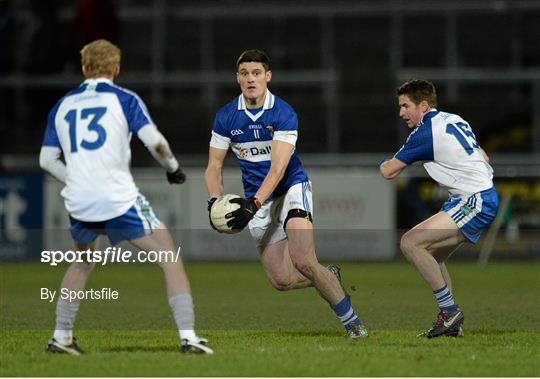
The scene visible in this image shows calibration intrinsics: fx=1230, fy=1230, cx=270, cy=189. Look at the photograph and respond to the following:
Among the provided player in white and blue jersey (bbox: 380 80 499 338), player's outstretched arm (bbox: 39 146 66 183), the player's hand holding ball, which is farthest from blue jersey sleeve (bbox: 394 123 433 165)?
player's outstretched arm (bbox: 39 146 66 183)

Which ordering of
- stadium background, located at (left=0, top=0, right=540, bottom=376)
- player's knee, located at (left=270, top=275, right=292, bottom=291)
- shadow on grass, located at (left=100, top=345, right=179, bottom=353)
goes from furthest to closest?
1. stadium background, located at (left=0, top=0, right=540, bottom=376)
2. player's knee, located at (left=270, top=275, right=292, bottom=291)
3. shadow on grass, located at (left=100, top=345, right=179, bottom=353)

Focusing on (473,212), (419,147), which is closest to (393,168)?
(419,147)

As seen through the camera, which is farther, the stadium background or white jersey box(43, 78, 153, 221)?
Answer: the stadium background

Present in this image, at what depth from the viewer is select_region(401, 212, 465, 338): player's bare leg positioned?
9.01 m

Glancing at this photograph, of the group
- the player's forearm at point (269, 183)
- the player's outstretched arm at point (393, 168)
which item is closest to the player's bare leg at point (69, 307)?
the player's forearm at point (269, 183)

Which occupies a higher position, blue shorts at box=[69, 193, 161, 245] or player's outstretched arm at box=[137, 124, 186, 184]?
player's outstretched arm at box=[137, 124, 186, 184]

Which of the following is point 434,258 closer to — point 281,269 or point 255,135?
point 281,269

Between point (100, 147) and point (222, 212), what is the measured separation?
1.31 meters

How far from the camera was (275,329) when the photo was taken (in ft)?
Answer: 32.9

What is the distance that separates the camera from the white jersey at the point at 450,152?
9.12m

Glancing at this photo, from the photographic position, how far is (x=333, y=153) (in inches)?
837

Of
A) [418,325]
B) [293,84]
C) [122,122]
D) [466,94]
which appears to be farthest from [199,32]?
→ [122,122]

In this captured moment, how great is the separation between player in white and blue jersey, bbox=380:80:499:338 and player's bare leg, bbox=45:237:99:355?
2.51 meters

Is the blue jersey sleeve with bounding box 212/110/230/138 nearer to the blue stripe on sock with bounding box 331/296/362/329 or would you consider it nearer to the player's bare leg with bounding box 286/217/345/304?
the player's bare leg with bounding box 286/217/345/304
